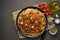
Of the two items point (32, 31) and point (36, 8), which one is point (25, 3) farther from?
point (32, 31)

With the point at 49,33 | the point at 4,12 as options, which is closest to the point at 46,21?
the point at 49,33

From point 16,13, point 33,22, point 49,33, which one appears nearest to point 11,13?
point 16,13

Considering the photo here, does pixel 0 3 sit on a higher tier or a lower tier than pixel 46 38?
higher

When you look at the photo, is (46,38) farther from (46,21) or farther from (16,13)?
(16,13)

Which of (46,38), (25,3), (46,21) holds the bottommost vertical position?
Result: (46,38)

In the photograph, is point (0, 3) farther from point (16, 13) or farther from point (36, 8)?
point (36, 8)

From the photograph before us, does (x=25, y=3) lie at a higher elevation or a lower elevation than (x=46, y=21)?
higher

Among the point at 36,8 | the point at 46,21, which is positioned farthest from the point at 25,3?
the point at 46,21
